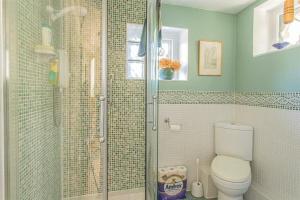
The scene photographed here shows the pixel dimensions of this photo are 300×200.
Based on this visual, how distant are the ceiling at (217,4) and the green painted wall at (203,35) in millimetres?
51

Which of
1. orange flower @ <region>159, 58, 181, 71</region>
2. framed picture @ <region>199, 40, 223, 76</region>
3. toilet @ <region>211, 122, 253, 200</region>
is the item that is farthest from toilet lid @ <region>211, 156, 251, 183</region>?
orange flower @ <region>159, 58, 181, 71</region>

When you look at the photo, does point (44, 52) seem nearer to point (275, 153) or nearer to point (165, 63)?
point (165, 63)

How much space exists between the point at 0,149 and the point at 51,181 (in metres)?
0.83

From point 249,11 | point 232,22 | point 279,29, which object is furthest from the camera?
point 232,22

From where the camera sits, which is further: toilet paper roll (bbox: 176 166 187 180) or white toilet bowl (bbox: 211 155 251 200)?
toilet paper roll (bbox: 176 166 187 180)

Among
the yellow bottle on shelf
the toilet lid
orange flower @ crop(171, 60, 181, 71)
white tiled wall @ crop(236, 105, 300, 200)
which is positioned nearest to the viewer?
the yellow bottle on shelf

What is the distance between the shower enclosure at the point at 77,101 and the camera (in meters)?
0.89

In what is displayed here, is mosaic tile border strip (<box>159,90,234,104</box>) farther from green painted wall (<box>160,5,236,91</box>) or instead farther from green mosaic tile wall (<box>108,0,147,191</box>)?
green mosaic tile wall (<box>108,0,147,191</box>)

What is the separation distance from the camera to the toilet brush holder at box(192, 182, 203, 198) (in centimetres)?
216

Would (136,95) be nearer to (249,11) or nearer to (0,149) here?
(0,149)

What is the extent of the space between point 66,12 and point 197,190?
2162 millimetres

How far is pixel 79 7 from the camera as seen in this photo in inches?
Result: 65.5

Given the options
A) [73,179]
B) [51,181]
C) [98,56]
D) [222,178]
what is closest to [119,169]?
[73,179]

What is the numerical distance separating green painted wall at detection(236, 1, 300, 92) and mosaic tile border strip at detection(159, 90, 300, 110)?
0.06 meters
